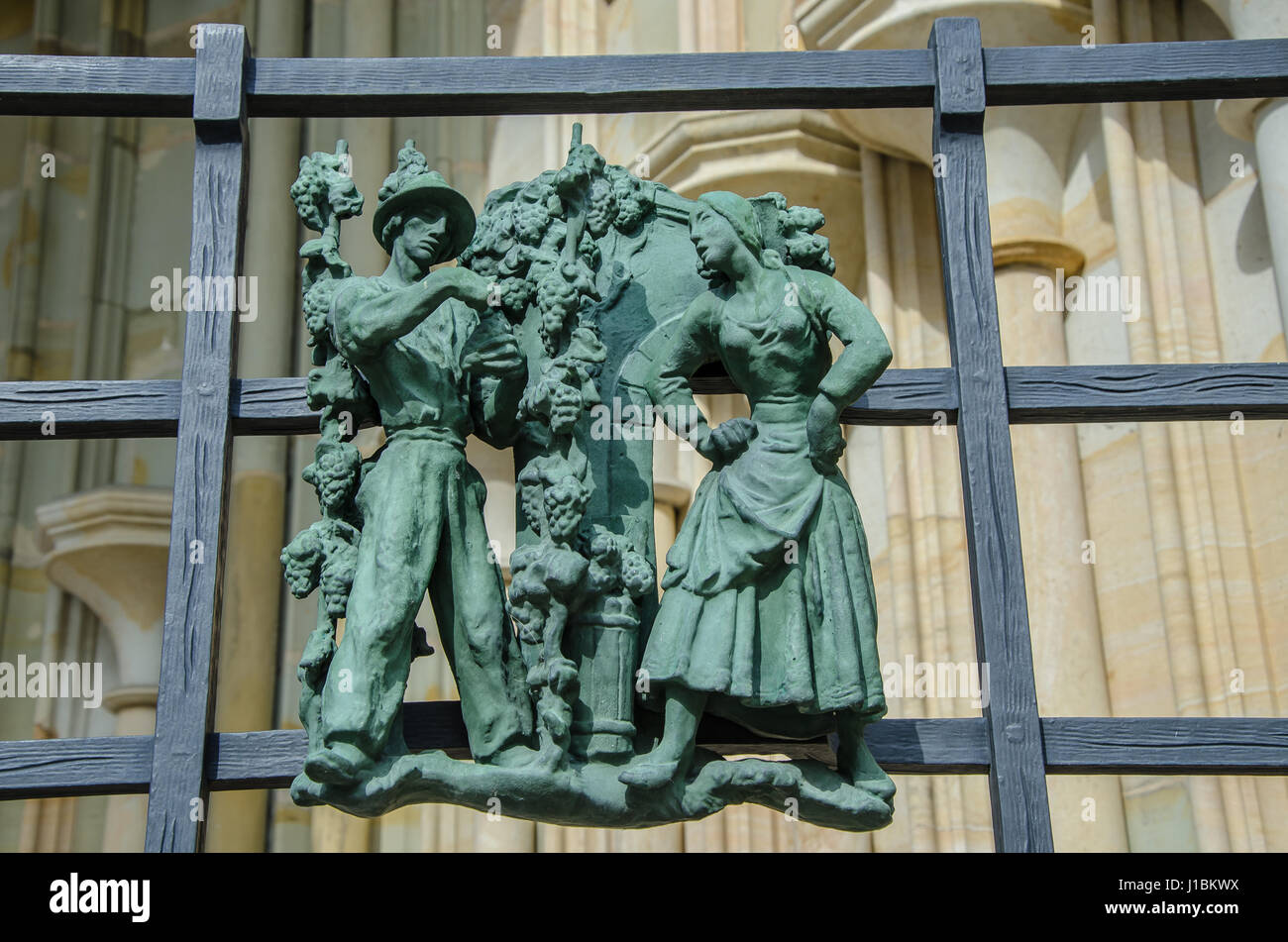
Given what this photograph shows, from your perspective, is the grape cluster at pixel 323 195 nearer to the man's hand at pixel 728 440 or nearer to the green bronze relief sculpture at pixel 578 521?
the green bronze relief sculpture at pixel 578 521

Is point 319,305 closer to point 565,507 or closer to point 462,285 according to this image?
point 462,285

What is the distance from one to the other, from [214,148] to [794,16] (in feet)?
9.23

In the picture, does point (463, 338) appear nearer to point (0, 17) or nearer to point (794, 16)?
point (794, 16)

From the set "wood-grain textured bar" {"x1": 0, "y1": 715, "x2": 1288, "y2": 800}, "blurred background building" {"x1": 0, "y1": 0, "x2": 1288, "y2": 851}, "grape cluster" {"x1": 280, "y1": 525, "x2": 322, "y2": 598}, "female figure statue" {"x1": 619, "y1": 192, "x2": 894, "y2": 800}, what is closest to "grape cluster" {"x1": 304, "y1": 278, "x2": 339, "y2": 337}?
"grape cluster" {"x1": 280, "y1": 525, "x2": 322, "y2": 598}

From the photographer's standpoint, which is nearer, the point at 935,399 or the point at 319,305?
the point at 319,305

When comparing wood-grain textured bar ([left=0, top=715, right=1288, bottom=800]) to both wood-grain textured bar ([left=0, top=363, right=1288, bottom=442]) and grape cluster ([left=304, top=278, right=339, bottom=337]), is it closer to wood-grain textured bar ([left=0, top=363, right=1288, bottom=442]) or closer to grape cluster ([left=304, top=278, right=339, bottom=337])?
wood-grain textured bar ([left=0, top=363, right=1288, bottom=442])

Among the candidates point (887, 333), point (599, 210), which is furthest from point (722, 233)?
point (887, 333)

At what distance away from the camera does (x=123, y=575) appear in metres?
7.28

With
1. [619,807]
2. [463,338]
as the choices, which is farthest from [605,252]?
[619,807]

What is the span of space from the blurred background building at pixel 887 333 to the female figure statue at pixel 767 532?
185 cm

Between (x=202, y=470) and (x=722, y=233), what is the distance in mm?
1286

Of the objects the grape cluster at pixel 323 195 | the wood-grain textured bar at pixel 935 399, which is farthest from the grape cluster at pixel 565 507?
the grape cluster at pixel 323 195
